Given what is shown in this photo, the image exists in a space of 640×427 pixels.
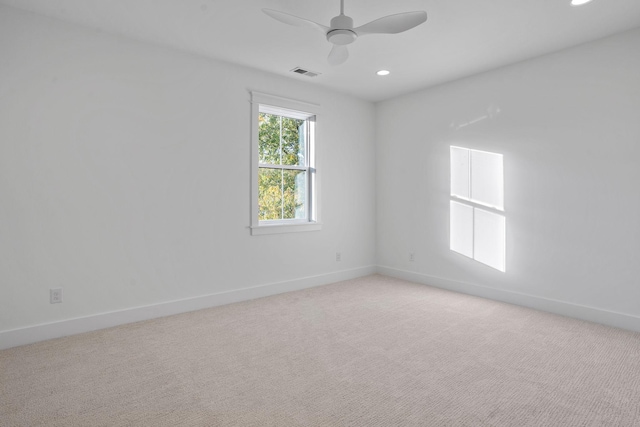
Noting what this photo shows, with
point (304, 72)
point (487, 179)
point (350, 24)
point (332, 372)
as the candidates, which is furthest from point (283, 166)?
point (332, 372)

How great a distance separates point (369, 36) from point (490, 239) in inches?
98.9

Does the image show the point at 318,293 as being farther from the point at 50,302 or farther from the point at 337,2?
the point at 337,2

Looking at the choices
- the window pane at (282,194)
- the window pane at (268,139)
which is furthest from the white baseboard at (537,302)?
the window pane at (268,139)

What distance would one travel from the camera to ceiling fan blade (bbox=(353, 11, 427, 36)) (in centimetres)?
204

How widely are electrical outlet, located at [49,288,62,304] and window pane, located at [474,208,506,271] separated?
4.13 meters

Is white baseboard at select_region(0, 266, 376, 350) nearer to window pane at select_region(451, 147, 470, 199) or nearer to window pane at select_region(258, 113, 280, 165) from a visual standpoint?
window pane at select_region(258, 113, 280, 165)

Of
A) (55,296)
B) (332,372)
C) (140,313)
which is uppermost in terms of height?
(55,296)

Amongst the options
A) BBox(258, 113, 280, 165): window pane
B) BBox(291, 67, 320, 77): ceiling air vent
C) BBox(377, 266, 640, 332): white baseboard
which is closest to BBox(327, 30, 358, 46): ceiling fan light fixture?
BBox(291, 67, 320, 77): ceiling air vent

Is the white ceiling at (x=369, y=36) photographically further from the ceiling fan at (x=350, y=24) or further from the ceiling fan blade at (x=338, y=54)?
the ceiling fan at (x=350, y=24)

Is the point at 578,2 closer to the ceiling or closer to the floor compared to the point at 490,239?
closer to the ceiling

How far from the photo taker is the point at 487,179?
12.9ft

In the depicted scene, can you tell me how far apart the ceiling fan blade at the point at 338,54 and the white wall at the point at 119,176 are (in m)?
1.47

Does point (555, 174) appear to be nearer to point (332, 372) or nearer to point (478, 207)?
point (478, 207)

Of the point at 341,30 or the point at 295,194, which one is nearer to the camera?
the point at 341,30
